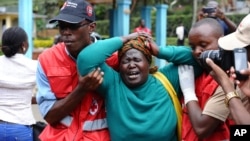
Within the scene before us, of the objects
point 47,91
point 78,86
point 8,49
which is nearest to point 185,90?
point 78,86

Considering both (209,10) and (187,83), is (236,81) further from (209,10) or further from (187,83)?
(209,10)

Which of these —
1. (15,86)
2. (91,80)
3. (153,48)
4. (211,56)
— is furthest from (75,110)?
(15,86)

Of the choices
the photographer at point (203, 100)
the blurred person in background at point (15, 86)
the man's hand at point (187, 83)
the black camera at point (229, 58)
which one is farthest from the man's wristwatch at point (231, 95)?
the blurred person in background at point (15, 86)

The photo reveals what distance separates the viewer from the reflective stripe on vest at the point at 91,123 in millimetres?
2908

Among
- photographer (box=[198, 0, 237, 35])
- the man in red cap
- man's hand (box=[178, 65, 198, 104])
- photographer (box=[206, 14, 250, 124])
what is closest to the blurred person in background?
the man in red cap

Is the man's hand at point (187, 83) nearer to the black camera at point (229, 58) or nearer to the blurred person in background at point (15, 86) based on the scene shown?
the black camera at point (229, 58)

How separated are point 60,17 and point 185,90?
2.72 ft

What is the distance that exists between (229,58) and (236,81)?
131 mm

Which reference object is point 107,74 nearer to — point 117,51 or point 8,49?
point 117,51

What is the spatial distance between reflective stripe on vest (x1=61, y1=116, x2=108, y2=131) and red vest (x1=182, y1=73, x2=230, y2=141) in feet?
1.54

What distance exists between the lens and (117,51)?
2945 millimetres

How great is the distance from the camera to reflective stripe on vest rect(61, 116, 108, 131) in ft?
9.54

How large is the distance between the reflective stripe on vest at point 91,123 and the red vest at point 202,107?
0.47 m

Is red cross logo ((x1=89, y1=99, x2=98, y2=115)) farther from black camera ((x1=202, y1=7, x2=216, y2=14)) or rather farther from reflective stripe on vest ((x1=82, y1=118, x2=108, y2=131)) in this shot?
black camera ((x1=202, y1=7, x2=216, y2=14))
